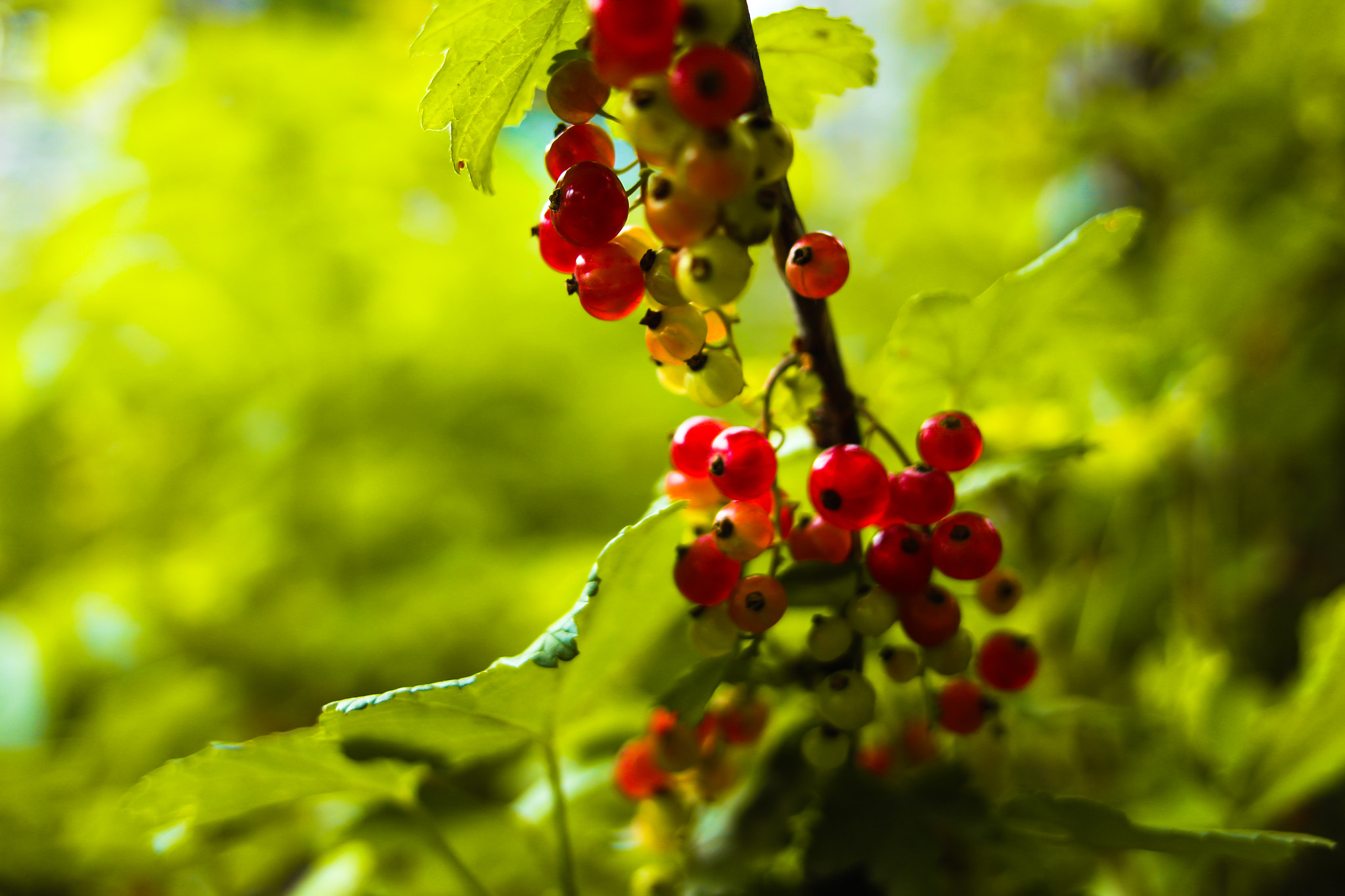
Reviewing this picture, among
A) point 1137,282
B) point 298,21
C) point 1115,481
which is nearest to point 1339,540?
point 1115,481

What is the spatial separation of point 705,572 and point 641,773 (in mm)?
208

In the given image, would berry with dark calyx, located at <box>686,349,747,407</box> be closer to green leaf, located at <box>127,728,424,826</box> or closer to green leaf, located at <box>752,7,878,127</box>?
green leaf, located at <box>752,7,878,127</box>

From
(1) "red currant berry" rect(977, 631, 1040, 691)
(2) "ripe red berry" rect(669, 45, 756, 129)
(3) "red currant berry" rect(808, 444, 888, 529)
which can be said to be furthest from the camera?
(1) "red currant berry" rect(977, 631, 1040, 691)

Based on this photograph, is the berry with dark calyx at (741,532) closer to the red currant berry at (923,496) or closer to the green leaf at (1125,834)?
the red currant berry at (923,496)

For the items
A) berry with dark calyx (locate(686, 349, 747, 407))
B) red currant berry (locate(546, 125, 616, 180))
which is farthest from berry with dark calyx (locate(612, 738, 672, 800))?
red currant berry (locate(546, 125, 616, 180))

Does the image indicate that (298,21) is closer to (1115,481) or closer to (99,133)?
(99,133)

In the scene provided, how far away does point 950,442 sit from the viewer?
0.47 meters

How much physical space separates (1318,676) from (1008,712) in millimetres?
284

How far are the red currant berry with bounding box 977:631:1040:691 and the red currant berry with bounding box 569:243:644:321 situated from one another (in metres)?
0.32

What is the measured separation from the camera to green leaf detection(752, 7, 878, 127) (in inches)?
18.7

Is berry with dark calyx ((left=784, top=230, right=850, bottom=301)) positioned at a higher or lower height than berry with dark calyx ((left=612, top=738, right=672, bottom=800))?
higher

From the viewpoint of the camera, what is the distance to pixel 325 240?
1587 millimetres

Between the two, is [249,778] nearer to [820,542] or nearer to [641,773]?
[641,773]

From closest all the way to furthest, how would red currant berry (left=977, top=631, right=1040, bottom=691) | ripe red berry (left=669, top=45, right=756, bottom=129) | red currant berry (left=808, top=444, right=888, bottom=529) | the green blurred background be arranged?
ripe red berry (left=669, top=45, right=756, bottom=129) → red currant berry (left=808, top=444, right=888, bottom=529) → red currant berry (left=977, top=631, right=1040, bottom=691) → the green blurred background
